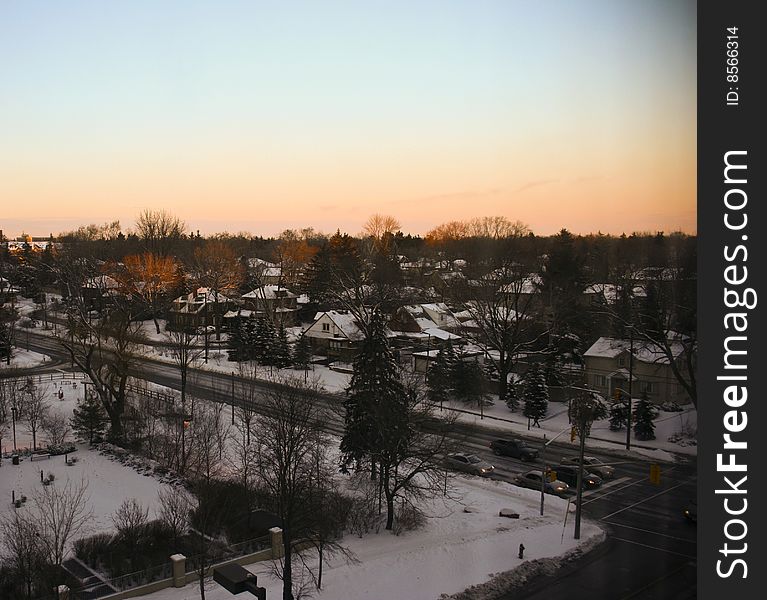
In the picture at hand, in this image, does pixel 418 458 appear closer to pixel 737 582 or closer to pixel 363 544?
pixel 363 544

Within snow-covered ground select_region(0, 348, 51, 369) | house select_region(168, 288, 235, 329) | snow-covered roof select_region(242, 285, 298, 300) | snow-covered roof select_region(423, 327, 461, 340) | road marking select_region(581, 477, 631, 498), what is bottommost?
road marking select_region(581, 477, 631, 498)

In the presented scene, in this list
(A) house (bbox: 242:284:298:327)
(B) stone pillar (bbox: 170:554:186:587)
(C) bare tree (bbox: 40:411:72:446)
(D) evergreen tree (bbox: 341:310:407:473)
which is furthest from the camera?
(A) house (bbox: 242:284:298:327)

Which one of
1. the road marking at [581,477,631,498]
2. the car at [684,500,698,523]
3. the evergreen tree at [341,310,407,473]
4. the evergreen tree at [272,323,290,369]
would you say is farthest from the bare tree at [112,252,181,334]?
the car at [684,500,698,523]

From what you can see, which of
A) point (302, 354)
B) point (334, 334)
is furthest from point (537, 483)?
point (334, 334)

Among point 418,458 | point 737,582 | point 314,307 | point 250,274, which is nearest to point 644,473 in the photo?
point 418,458

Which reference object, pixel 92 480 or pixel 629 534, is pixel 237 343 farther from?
pixel 629 534

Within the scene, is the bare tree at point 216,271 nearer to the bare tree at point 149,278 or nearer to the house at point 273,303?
the house at point 273,303

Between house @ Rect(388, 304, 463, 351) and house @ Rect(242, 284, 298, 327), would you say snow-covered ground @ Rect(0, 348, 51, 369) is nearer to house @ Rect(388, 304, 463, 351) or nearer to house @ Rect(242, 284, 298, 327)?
house @ Rect(242, 284, 298, 327)
